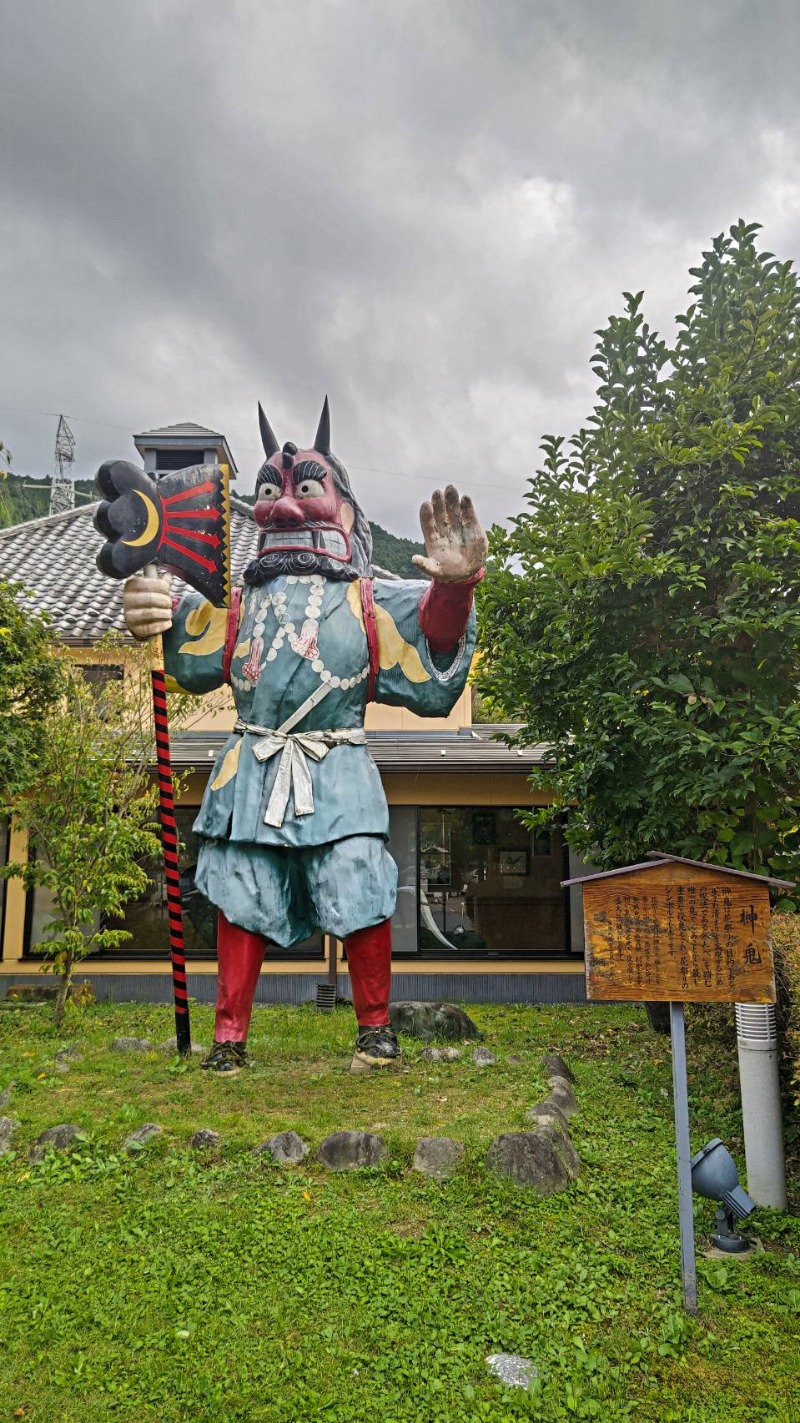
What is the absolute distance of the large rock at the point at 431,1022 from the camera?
22.3 ft

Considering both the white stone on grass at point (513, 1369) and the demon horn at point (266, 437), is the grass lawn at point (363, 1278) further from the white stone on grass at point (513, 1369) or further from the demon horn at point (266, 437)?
the demon horn at point (266, 437)

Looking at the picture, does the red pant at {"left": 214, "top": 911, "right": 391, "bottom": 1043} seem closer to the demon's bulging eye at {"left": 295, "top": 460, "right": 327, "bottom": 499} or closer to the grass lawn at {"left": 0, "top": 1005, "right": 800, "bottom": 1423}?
the grass lawn at {"left": 0, "top": 1005, "right": 800, "bottom": 1423}

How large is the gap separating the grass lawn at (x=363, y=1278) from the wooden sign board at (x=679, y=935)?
3.53 ft

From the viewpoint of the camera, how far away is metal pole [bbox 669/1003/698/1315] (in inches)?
126

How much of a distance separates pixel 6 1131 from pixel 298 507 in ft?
12.3

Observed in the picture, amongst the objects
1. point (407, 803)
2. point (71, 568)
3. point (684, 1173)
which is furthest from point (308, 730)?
point (71, 568)

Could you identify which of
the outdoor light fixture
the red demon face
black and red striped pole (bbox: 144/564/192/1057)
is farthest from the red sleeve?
the outdoor light fixture

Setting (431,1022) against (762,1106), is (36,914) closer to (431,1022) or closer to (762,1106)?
(431,1022)

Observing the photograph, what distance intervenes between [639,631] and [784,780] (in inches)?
50.2

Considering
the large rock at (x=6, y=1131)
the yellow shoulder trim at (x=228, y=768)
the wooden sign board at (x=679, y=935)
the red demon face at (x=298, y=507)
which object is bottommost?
the large rock at (x=6, y=1131)

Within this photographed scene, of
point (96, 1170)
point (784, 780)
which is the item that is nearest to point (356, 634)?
point (784, 780)

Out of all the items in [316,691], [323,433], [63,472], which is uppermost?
[63,472]

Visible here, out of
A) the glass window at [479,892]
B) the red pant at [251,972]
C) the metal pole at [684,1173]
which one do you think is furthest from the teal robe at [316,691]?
the glass window at [479,892]

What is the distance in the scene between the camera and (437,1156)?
411 cm
